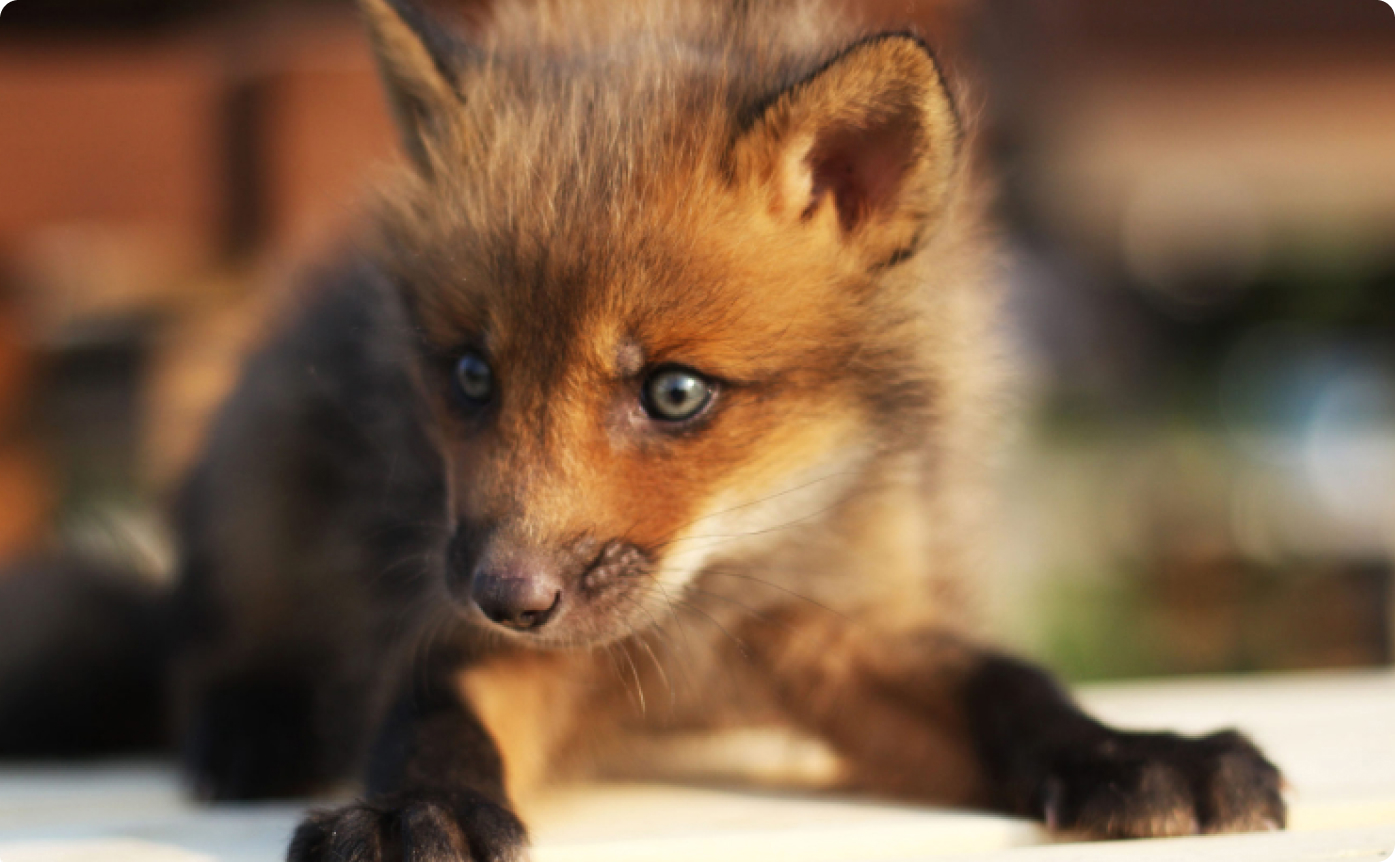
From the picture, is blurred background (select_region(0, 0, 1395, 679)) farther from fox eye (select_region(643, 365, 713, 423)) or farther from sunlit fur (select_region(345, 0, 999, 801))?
fox eye (select_region(643, 365, 713, 423))

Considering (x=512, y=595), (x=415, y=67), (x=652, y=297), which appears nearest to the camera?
(x=512, y=595)

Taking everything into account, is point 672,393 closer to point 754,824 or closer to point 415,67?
point 754,824

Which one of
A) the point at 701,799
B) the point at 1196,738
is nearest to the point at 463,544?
the point at 701,799

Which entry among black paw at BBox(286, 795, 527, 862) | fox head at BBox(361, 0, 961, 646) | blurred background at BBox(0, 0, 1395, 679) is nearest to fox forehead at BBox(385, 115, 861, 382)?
fox head at BBox(361, 0, 961, 646)

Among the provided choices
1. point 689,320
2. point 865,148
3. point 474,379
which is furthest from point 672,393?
point 865,148

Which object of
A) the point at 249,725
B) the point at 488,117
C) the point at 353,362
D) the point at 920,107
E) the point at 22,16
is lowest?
the point at 249,725

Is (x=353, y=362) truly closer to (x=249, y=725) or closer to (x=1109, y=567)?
(x=249, y=725)

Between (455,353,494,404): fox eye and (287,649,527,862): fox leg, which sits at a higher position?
(455,353,494,404): fox eye
